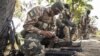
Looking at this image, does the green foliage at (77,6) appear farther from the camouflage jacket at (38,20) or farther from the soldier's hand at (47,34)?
the soldier's hand at (47,34)

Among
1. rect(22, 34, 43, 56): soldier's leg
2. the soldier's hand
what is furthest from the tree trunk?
rect(22, 34, 43, 56): soldier's leg

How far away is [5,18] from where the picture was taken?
268 inches

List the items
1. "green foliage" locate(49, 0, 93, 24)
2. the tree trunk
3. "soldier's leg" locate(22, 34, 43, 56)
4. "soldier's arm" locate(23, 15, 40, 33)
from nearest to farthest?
"soldier's leg" locate(22, 34, 43, 56) → "soldier's arm" locate(23, 15, 40, 33) → the tree trunk → "green foliage" locate(49, 0, 93, 24)

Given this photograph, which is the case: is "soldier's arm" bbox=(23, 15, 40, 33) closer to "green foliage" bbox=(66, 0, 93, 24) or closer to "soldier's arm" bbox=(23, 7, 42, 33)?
"soldier's arm" bbox=(23, 7, 42, 33)

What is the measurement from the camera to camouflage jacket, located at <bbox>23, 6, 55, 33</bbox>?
4.64 metres

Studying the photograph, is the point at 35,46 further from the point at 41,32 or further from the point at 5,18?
the point at 5,18

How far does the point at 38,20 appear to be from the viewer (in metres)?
4.91

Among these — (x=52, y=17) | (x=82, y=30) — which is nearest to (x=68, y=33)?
(x=52, y=17)

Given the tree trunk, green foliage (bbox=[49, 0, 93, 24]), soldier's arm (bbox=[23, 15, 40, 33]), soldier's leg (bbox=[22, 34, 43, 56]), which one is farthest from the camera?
green foliage (bbox=[49, 0, 93, 24])

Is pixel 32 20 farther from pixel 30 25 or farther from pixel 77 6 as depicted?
pixel 77 6

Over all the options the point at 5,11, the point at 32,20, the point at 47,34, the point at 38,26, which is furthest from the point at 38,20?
the point at 5,11

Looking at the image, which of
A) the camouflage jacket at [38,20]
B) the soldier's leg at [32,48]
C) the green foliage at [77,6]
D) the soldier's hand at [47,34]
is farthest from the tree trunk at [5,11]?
the green foliage at [77,6]

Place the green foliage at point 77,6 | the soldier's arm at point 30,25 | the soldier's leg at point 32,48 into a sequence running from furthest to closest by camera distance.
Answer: the green foliage at point 77,6 < the soldier's arm at point 30,25 < the soldier's leg at point 32,48

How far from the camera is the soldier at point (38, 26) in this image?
3898 mm
